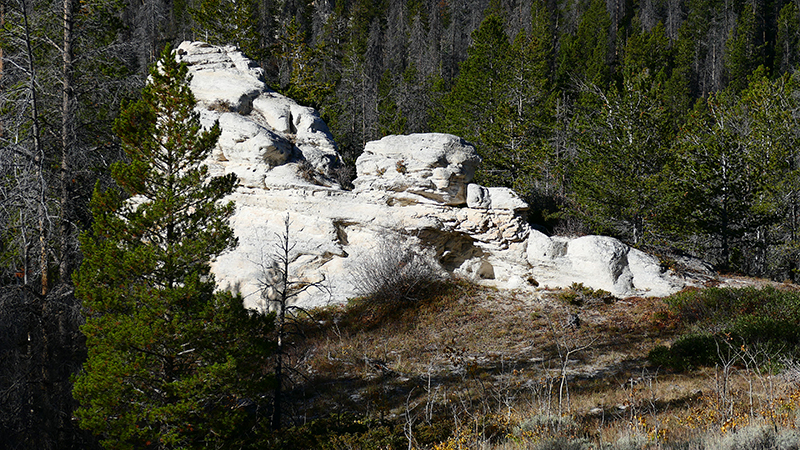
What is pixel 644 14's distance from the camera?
177 ft

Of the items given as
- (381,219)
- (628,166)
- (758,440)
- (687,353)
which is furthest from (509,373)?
(628,166)

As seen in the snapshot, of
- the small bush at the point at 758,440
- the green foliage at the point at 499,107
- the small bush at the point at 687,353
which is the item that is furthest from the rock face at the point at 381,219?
the small bush at the point at 758,440

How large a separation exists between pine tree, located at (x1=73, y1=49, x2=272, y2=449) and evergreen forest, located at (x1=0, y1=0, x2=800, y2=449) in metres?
0.45

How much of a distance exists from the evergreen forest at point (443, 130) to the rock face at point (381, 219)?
7.37ft

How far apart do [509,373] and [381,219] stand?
664cm

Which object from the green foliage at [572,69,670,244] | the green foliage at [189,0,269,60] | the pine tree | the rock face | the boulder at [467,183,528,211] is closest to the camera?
the pine tree

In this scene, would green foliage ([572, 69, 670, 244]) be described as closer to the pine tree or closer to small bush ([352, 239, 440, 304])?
small bush ([352, 239, 440, 304])

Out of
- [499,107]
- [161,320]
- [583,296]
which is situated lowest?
[583,296]

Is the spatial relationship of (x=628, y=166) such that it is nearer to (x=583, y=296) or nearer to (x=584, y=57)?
(x=583, y=296)

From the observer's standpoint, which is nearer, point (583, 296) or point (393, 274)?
point (583, 296)

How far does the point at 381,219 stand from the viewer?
590 inches

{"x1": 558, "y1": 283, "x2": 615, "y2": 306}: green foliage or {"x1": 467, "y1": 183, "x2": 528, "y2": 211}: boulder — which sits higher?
{"x1": 467, "y1": 183, "x2": 528, "y2": 211}: boulder

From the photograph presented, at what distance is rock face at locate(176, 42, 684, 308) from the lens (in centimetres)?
1472

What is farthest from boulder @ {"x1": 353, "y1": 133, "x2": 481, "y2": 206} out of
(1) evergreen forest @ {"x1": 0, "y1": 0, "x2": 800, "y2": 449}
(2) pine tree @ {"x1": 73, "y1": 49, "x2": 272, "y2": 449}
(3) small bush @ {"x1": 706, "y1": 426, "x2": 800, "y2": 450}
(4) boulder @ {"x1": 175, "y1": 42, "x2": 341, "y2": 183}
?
(3) small bush @ {"x1": 706, "y1": 426, "x2": 800, "y2": 450}
